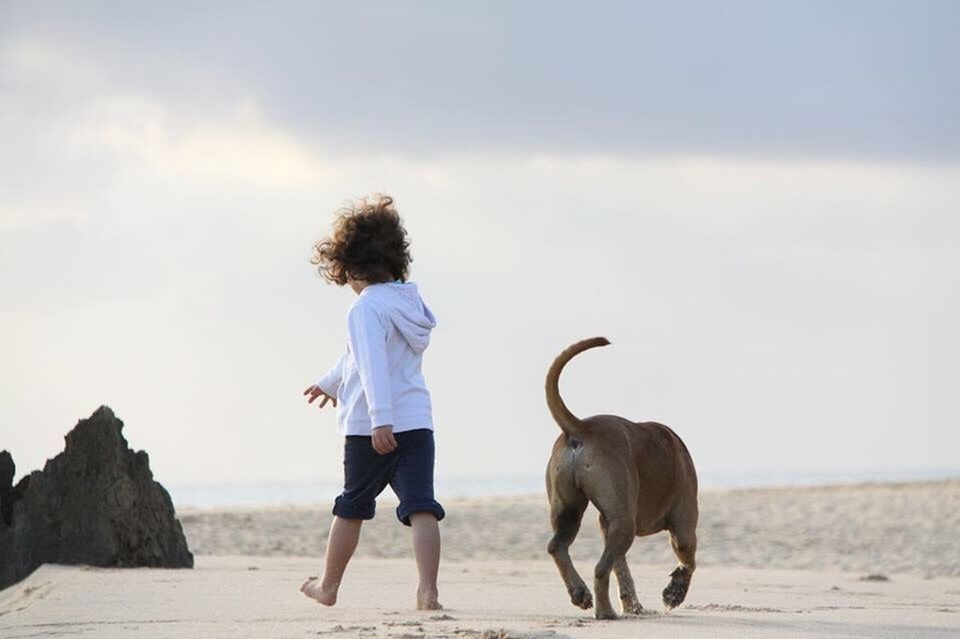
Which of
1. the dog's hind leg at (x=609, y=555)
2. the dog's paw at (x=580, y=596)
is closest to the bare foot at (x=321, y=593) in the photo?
the dog's paw at (x=580, y=596)

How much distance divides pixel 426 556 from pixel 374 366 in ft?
2.90

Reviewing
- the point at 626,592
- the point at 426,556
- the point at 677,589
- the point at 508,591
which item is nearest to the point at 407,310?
the point at 426,556

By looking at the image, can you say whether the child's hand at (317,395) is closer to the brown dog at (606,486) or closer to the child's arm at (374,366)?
the child's arm at (374,366)

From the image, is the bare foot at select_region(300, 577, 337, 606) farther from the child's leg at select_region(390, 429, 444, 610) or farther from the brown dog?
the brown dog

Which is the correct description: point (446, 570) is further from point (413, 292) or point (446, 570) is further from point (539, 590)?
point (413, 292)

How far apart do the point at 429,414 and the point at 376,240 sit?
86cm

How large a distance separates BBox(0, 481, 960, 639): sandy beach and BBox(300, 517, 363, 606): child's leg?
0.09m

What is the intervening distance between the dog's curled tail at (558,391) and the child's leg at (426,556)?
0.77m

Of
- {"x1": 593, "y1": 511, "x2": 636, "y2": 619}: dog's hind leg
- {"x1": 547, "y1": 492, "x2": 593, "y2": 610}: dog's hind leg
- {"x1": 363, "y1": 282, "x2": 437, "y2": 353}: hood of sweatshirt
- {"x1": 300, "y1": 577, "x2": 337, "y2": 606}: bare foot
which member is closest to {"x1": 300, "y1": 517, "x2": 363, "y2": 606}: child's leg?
{"x1": 300, "y1": 577, "x2": 337, "y2": 606}: bare foot

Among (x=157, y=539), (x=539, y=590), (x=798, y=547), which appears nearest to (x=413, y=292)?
(x=539, y=590)

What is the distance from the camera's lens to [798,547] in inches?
663

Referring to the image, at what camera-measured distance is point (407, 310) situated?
6934 mm

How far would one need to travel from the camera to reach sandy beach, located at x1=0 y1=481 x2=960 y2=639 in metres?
5.95

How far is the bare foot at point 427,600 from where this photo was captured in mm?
6605
